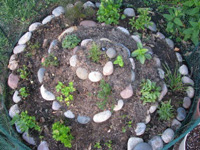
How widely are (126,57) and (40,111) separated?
1.55 meters

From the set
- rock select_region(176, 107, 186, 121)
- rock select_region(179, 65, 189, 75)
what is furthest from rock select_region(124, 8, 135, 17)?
rock select_region(176, 107, 186, 121)

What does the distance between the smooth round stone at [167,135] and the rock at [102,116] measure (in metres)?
0.85

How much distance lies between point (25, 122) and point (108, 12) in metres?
2.24

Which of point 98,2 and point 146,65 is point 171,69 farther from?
point 98,2

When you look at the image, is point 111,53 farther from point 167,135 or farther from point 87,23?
point 167,135

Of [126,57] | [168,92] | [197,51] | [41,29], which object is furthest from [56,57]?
[197,51]

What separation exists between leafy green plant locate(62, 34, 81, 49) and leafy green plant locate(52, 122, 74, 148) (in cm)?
119

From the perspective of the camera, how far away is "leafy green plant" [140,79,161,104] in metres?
3.17

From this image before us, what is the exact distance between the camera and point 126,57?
10.6 ft

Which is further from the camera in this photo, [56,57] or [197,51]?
[197,51]

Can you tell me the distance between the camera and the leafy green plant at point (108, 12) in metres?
3.69

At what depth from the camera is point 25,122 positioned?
314cm

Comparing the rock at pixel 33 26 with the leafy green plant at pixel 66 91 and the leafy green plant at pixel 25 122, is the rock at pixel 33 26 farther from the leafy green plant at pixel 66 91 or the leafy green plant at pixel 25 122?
the leafy green plant at pixel 25 122

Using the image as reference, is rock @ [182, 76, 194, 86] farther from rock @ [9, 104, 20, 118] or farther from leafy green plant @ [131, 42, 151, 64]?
rock @ [9, 104, 20, 118]
